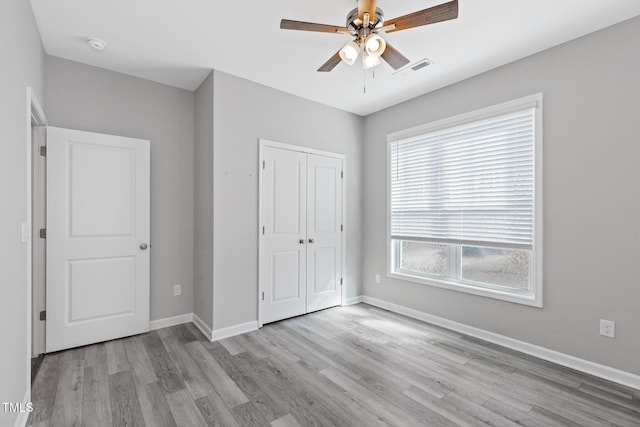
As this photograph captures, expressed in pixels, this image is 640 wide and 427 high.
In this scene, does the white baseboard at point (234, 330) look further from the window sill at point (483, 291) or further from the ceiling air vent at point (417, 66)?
the ceiling air vent at point (417, 66)

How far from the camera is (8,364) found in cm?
157

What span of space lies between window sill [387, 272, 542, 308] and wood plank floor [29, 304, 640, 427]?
0.48 metres

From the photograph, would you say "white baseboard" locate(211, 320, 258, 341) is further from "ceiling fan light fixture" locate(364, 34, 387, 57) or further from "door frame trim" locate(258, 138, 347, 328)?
"ceiling fan light fixture" locate(364, 34, 387, 57)

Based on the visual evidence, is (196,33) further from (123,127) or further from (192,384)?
(192,384)

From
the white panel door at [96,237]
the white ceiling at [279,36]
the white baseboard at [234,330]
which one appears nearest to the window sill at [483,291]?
the white baseboard at [234,330]

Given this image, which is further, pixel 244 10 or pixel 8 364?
pixel 244 10

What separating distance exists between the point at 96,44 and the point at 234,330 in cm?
297

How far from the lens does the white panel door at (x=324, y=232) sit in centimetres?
393

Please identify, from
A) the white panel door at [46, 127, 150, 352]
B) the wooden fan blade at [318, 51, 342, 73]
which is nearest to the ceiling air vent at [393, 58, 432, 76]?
the wooden fan blade at [318, 51, 342, 73]

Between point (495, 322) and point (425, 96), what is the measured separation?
104 inches

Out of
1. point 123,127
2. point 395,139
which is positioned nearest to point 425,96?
point 395,139

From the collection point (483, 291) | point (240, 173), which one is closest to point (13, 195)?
point (240, 173)

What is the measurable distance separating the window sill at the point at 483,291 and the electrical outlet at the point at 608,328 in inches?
16.4

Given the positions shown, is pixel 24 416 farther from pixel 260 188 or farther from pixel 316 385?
pixel 260 188
